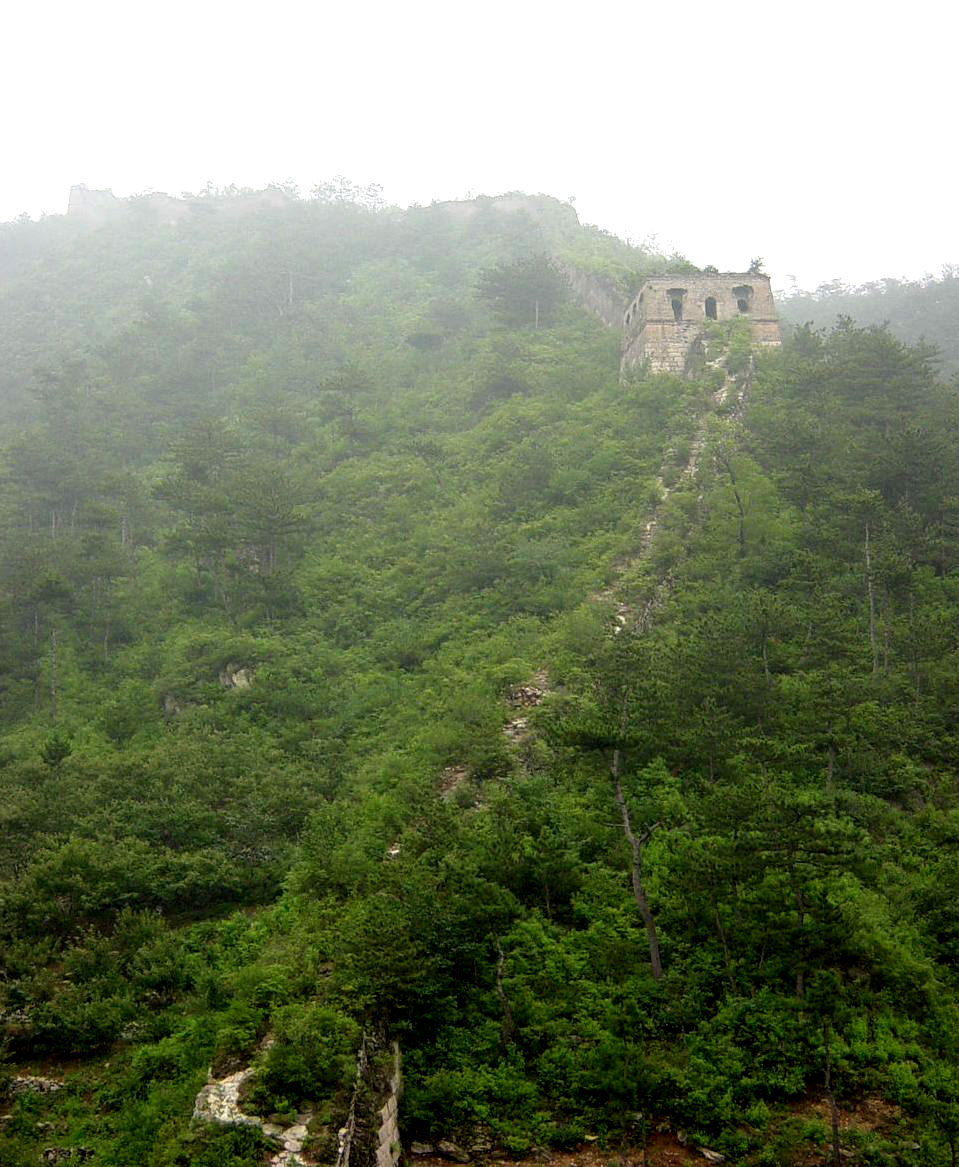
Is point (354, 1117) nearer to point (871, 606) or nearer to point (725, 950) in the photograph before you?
point (725, 950)

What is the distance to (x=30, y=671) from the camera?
28.4 metres

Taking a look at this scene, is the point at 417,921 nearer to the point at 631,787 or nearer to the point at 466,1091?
the point at 466,1091

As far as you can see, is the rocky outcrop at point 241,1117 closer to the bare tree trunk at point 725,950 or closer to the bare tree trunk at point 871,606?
the bare tree trunk at point 725,950

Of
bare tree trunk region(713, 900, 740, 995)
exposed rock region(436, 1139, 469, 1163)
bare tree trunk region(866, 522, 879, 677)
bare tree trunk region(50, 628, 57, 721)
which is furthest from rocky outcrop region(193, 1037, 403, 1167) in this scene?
bare tree trunk region(50, 628, 57, 721)

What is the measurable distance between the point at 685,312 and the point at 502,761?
28.4m

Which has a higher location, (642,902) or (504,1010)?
(642,902)

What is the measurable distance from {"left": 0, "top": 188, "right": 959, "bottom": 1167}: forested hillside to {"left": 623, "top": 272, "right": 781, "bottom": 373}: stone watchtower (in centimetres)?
162

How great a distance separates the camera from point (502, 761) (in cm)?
1902

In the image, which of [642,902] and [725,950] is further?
[642,902]

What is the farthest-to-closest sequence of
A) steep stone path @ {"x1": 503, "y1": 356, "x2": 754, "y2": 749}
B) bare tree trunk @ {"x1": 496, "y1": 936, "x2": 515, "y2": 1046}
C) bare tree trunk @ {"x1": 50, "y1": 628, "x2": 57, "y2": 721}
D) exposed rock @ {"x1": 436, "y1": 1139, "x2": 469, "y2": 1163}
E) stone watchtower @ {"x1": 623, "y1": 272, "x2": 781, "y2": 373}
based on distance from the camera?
stone watchtower @ {"x1": 623, "y1": 272, "x2": 781, "y2": 373}, bare tree trunk @ {"x1": 50, "y1": 628, "x2": 57, "y2": 721}, steep stone path @ {"x1": 503, "y1": 356, "x2": 754, "y2": 749}, bare tree trunk @ {"x1": 496, "y1": 936, "x2": 515, "y2": 1046}, exposed rock @ {"x1": 436, "y1": 1139, "x2": 469, "y2": 1163}

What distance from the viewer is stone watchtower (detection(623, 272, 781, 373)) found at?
4006 centimetres

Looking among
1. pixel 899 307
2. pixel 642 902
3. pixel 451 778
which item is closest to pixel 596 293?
pixel 899 307

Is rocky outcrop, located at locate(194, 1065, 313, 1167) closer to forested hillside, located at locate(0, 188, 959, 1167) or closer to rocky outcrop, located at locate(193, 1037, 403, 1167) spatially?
rocky outcrop, located at locate(193, 1037, 403, 1167)

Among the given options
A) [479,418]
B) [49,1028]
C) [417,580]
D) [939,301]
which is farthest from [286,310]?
[49,1028]
